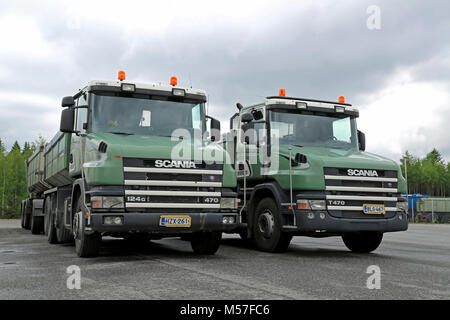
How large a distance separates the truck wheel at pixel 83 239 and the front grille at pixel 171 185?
116 cm

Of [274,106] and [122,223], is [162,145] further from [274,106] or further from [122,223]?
[274,106]

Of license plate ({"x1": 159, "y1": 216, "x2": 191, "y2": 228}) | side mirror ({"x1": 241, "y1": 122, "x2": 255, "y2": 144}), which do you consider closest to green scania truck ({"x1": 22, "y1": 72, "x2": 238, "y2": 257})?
license plate ({"x1": 159, "y1": 216, "x2": 191, "y2": 228})

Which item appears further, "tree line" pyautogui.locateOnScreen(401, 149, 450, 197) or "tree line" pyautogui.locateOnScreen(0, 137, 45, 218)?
"tree line" pyautogui.locateOnScreen(401, 149, 450, 197)

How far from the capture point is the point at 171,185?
328 inches

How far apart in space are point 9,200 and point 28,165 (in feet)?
141

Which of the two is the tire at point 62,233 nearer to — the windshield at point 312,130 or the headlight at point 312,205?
the windshield at point 312,130

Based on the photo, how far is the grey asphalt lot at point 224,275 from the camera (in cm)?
565

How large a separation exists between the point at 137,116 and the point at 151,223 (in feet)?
7.21

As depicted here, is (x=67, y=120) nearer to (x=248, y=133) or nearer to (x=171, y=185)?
(x=171, y=185)

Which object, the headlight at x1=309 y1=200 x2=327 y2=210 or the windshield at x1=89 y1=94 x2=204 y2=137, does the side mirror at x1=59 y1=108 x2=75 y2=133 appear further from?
the headlight at x1=309 y1=200 x2=327 y2=210

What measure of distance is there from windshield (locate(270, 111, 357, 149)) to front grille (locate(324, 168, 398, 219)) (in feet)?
3.92

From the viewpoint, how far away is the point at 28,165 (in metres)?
20.9

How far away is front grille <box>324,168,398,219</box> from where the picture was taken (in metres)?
9.43
